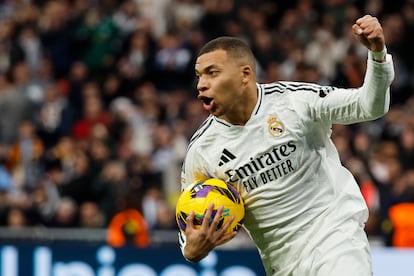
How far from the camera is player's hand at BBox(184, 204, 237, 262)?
5992mm

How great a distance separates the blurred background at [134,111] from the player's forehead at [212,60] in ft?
13.9

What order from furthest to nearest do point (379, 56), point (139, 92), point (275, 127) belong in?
point (139, 92), point (275, 127), point (379, 56)

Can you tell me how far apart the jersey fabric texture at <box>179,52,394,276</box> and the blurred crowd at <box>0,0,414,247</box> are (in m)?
5.37

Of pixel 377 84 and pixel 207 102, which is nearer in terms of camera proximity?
pixel 377 84

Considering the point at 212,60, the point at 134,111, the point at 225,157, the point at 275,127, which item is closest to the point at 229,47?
the point at 212,60

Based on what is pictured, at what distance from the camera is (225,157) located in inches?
250

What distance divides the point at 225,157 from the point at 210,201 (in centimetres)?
40

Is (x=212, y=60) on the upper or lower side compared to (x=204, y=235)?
upper

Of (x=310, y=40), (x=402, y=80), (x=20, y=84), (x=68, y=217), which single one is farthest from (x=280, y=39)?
(x=68, y=217)

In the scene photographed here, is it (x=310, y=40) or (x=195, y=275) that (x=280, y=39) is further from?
(x=195, y=275)

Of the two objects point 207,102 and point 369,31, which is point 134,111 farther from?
point 369,31

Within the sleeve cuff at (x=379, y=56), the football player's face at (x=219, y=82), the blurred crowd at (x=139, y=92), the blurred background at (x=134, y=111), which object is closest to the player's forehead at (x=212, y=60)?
the football player's face at (x=219, y=82)

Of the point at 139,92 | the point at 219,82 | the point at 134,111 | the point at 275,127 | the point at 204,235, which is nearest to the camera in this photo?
the point at 204,235

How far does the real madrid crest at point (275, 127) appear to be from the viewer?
6.30 meters
